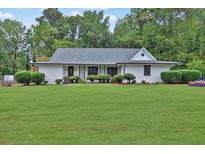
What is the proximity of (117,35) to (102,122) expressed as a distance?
26316 mm

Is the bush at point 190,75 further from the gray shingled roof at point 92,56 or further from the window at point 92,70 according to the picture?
the window at point 92,70

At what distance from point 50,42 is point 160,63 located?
11.3 m

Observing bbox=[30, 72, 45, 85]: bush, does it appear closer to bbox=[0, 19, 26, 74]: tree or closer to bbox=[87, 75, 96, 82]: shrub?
bbox=[87, 75, 96, 82]: shrub

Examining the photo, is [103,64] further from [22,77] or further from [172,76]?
[22,77]

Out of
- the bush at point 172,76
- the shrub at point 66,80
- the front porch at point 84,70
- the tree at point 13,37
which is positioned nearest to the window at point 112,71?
the front porch at point 84,70

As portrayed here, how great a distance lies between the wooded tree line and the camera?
1097 inches

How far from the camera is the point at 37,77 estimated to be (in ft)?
72.6

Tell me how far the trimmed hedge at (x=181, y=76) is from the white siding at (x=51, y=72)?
22.7ft

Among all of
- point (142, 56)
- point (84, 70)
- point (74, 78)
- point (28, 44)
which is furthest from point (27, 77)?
point (28, 44)

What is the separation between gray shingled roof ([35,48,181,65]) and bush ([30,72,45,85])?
1.93 metres

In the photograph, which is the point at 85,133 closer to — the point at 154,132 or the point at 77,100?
the point at 154,132

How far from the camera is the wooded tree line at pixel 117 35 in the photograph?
27.9 meters

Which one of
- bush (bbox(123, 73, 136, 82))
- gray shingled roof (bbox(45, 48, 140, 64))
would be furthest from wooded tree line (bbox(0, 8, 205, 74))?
bush (bbox(123, 73, 136, 82))
